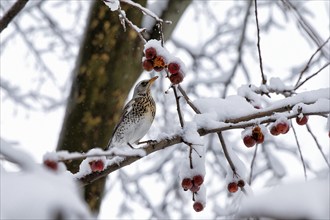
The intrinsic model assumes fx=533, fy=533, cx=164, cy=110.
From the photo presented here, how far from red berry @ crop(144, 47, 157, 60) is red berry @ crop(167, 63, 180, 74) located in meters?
0.06

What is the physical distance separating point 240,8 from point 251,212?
566 centimetres

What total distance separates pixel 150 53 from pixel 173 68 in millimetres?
84

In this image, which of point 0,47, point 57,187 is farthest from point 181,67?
point 0,47

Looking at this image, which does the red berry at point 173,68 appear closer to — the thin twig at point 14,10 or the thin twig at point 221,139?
the thin twig at point 221,139

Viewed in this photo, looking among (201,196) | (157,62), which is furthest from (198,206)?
(157,62)

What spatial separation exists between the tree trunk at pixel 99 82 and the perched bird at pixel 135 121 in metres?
0.12

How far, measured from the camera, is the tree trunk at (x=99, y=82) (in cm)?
290

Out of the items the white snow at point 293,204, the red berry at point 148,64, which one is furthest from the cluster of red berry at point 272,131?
the white snow at point 293,204

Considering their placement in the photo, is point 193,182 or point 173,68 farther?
point 193,182

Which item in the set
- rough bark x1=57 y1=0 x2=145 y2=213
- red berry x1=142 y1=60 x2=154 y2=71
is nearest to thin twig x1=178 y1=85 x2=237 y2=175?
red berry x1=142 y1=60 x2=154 y2=71

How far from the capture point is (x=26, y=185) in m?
0.55

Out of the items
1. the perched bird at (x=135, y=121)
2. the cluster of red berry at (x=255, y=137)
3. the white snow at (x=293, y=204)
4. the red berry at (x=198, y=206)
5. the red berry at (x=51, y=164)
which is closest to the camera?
A: the white snow at (x=293, y=204)

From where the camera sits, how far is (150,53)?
1.52m

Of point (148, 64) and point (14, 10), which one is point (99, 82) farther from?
point (14, 10)
